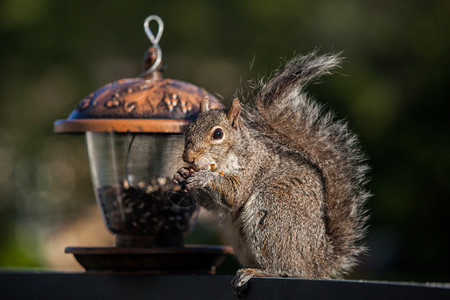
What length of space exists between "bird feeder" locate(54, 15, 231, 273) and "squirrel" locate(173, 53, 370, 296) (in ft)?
0.73

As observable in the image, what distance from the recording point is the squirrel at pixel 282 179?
9.26 ft

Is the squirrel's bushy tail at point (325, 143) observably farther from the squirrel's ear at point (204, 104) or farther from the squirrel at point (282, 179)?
the squirrel's ear at point (204, 104)

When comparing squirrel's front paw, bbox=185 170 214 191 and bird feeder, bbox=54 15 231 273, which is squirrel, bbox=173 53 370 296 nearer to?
squirrel's front paw, bbox=185 170 214 191

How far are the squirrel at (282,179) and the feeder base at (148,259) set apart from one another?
0.29 meters

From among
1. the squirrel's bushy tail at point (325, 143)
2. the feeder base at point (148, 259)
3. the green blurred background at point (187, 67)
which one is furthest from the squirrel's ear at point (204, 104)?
the green blurred background at point (187, 67)

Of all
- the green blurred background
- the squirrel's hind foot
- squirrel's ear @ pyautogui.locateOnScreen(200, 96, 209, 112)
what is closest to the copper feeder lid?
squirrel's ear @ pyautogui.locateOnScreen(200, 96, 209, 112)

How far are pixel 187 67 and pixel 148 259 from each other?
38.4 feet

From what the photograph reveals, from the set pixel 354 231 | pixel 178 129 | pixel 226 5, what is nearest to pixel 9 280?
pixel 178 129

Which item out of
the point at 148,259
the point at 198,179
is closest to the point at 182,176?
the point at 198,179

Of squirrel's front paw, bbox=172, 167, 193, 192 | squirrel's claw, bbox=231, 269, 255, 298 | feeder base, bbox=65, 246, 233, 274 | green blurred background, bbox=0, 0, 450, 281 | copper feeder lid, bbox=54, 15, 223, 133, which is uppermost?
copper feeder lid, bbox=54, 15, 223, 133

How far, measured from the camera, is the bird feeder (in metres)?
3.20

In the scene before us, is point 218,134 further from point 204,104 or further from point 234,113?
point 204,104

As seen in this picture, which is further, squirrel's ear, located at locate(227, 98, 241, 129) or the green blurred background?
the green blurred background

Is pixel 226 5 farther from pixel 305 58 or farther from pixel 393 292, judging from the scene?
pixel 393 292
